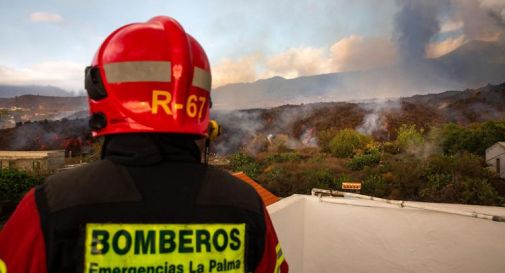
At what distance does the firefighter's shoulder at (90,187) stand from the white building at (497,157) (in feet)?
43.1

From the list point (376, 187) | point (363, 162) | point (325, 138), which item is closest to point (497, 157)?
point (376, 187)

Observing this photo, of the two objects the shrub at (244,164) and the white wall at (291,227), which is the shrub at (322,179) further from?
the white wall at (291,227)

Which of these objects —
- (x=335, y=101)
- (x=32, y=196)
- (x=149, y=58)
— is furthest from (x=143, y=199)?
Result: (x=335, y=101)

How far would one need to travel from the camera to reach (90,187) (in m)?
1.06

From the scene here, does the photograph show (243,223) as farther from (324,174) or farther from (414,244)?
(324,174)

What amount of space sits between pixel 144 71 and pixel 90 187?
39cm

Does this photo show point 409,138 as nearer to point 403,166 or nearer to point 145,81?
point 403,166

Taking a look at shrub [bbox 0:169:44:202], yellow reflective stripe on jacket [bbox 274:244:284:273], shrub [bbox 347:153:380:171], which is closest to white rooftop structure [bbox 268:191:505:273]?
yellow reflective stripe on jacket [bbox 274:244:284:273]

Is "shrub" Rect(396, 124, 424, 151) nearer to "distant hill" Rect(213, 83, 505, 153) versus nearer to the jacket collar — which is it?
"distant hill" Rect(213, 83, 505, 153)

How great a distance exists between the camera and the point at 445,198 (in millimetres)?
10438

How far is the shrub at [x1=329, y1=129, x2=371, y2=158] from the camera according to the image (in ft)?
58.2

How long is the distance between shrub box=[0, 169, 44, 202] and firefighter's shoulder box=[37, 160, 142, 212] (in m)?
10.3

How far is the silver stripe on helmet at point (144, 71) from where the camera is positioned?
3.98 ft

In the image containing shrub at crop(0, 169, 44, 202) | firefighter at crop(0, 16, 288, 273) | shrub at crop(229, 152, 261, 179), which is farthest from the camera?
shrub at crop(229, 152, 261, 179)
